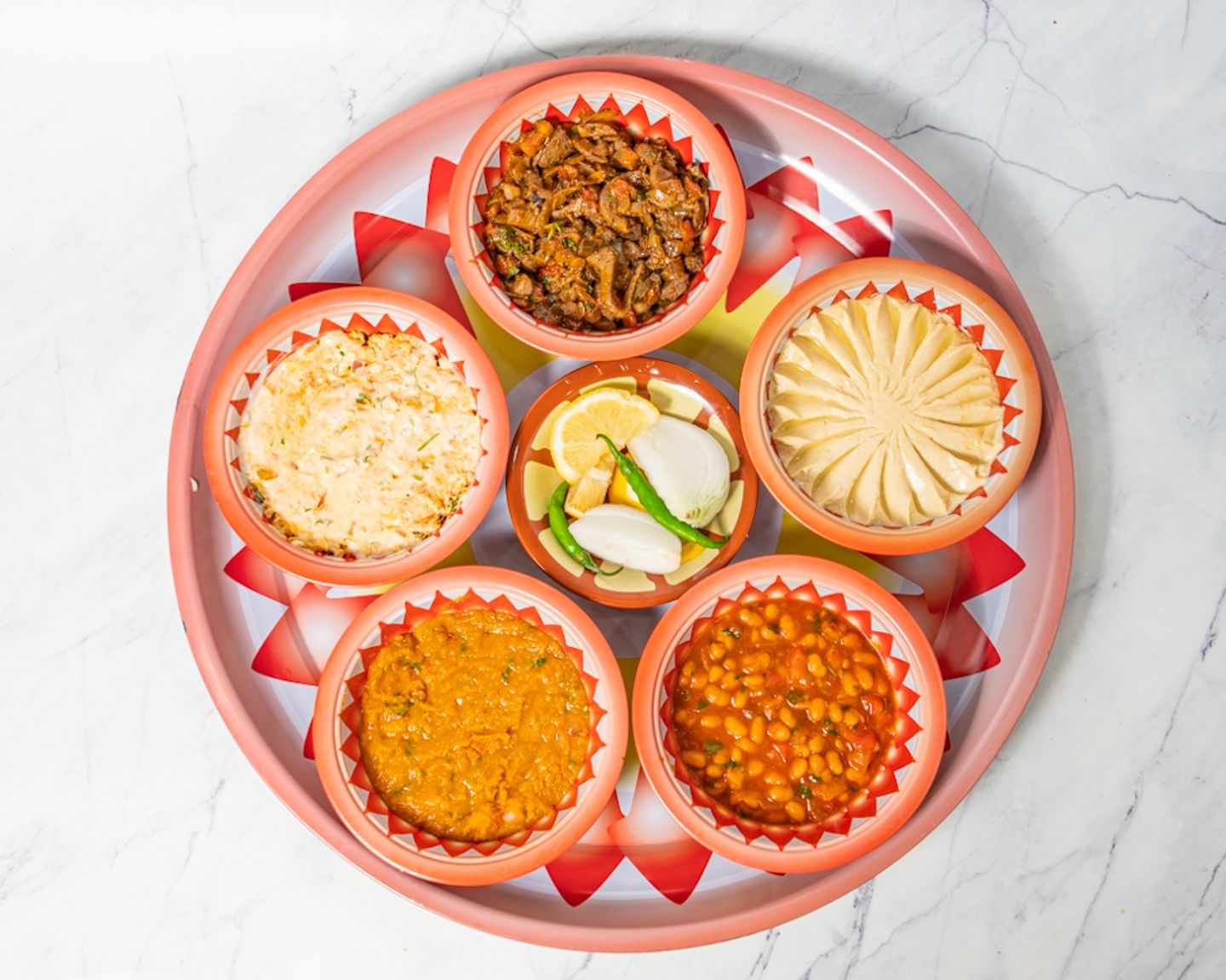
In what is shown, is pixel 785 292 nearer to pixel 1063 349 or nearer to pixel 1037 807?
pixel 1063 349

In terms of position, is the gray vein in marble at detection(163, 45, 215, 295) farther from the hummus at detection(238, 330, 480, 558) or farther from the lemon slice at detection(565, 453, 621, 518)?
the lemon slice at detection(565, 453, 621, 518)

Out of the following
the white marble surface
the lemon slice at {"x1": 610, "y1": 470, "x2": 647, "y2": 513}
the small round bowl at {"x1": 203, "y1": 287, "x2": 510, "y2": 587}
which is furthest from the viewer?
the white marble surface

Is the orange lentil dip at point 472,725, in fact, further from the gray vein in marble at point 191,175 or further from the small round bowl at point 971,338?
the gray vein in marble at point 191,175

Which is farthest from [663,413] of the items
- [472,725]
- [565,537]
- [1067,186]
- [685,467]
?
[1067,186]

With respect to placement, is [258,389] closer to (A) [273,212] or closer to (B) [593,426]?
(A) [273,212]

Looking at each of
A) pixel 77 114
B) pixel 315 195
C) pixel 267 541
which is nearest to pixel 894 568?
pixel 267 541

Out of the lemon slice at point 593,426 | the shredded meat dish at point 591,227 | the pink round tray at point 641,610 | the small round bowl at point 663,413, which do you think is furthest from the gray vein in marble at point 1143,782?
the shredded meat dish at point 591,227

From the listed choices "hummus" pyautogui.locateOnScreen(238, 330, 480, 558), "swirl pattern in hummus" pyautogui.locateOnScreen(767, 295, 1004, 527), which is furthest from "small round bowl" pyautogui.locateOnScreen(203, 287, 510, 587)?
"swirl pattern in hummus" pyautogui.locateOnScreen(767, 295, 1004, 527)
